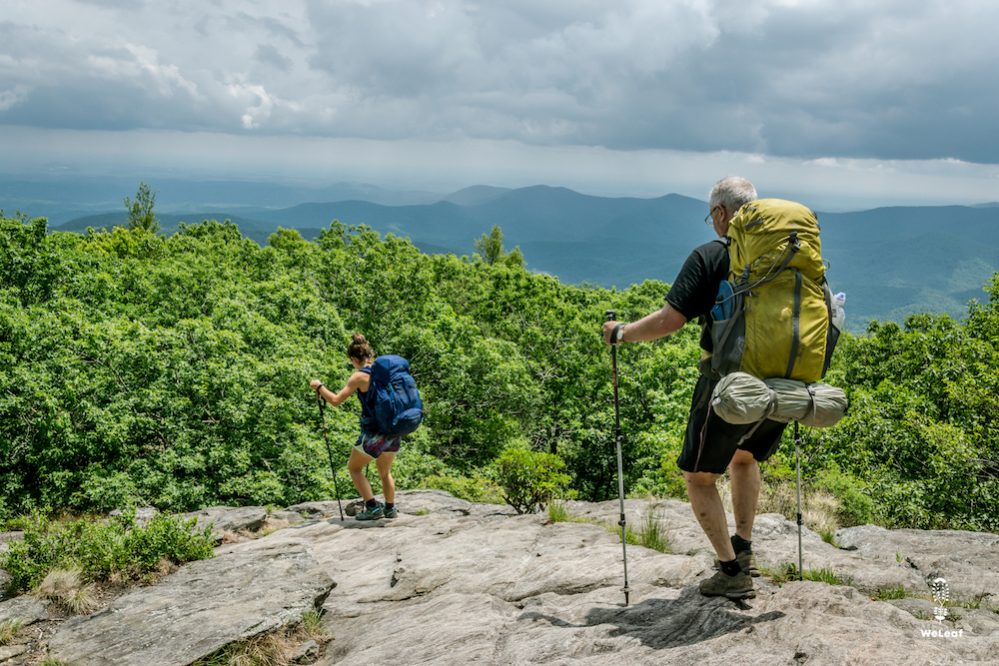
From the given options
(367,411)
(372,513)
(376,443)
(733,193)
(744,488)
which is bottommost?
(372,513)

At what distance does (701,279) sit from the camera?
4582 mm

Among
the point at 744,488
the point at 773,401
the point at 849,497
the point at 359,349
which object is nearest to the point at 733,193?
the point at 773,401

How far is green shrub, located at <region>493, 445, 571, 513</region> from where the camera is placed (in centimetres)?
980

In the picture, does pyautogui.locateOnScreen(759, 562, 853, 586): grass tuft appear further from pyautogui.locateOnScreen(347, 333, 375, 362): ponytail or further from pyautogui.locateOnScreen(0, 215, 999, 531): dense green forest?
Answer: pyautogui.locateOnScreen(0, 215, 999, 531): dense green forest

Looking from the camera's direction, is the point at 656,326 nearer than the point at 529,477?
Yes

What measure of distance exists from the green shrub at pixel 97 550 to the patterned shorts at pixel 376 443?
226 cm

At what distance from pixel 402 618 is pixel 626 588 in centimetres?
198

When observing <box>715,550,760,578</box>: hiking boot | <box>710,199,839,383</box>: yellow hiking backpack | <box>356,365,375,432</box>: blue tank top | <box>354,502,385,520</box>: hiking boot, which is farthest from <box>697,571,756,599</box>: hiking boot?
<box>354,502,385,520</box>: hiking boot

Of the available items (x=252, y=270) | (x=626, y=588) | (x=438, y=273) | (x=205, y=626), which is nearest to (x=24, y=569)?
(x=205, y=626)

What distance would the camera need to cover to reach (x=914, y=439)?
55.7 feet

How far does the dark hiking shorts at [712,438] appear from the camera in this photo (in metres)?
4.59

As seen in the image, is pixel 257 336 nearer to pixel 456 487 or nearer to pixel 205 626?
pixel 456 487

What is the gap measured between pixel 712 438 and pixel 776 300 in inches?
40.6

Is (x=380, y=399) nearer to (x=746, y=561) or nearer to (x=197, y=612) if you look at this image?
(x=197, y=612)
